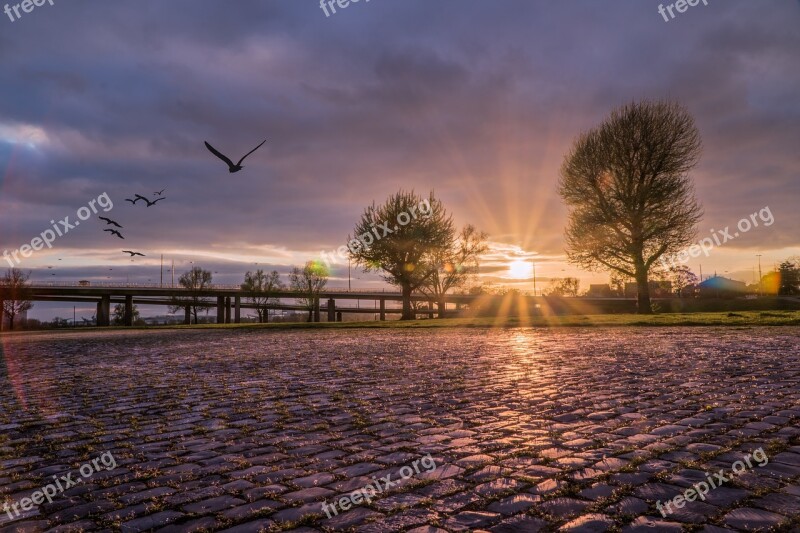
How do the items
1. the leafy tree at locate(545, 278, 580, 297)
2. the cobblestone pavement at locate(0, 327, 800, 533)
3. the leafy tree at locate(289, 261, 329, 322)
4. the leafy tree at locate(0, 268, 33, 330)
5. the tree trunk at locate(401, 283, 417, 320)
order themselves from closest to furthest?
the cobblestone pavement at locate(0, 327, 800, 533) < the tree trunk at locate(401, 283, 417, 320) < the leafy tree at locate(0, 268, 33, 330) < the leafy tree at locate(289, 261, 329, 322) < the leafy tree at locate(545, 278, 580, 297)

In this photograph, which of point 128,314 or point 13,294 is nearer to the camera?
point 13,294

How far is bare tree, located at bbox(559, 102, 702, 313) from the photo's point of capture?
33.2m

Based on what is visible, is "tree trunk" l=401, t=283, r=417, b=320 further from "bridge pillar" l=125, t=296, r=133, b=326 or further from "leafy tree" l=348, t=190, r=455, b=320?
"bridge pillar" l=125, t=296, r=133, b=326

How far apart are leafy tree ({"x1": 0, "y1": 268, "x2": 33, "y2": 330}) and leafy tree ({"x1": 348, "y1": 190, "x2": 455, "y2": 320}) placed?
43.7 metres

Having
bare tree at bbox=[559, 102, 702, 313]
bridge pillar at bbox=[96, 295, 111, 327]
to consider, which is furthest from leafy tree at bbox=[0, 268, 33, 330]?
bare tree at bbox=[559, 102, 702, 313]

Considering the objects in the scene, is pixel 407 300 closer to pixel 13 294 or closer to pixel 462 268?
pixel 462 268

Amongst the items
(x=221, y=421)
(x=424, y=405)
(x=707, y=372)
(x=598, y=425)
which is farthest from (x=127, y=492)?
(x=707, y=372)

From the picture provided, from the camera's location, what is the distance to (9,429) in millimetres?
5617

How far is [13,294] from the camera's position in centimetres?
5947

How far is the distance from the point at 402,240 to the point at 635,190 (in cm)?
1712

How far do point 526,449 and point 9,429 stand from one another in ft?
17.5

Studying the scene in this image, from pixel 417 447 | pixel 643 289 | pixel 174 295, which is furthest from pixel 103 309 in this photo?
pixel 417 447

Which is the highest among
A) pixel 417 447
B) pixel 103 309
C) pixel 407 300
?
pixel 103 309

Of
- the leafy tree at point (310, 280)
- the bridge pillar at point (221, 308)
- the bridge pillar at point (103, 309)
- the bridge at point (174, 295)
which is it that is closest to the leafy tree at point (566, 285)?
the bridge at point (174, 295)
